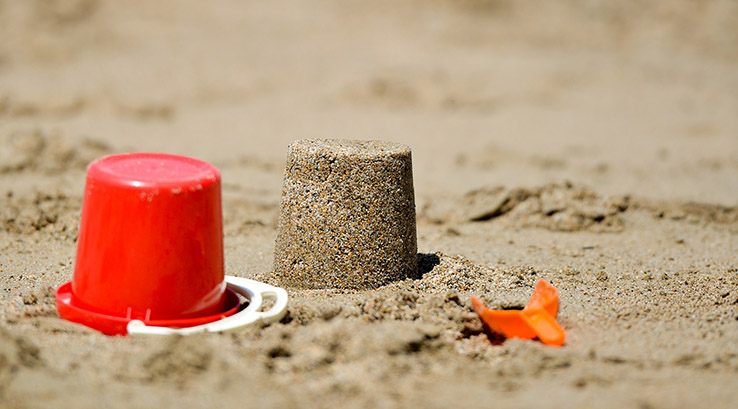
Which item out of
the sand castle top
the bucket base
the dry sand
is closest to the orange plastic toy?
the dry sand

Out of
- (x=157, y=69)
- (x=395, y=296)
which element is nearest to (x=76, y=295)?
(x=395, y=296)

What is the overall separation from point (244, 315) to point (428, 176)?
3503mm

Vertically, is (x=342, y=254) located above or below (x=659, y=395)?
above

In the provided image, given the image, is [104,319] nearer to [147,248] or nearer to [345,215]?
[147,248]

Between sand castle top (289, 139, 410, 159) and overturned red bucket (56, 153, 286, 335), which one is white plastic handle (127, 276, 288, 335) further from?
sand castle top (289, 139, 410, 159)

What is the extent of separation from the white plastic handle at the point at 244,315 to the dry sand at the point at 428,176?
0.17ft

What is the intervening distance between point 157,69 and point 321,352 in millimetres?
7437

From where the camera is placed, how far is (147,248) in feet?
9.46

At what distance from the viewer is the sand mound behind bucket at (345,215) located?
336cm

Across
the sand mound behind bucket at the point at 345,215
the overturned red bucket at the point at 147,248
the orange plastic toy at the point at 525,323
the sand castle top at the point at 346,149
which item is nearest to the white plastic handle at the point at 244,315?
the overturned red bucket at the point at 147,248

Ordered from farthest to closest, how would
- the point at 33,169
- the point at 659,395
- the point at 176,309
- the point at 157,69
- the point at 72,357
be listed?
the point at 157,69, the point at 33,169, the point at 176,309, the point at 72,357, the point at 659,395

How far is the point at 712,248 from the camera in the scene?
181 inches

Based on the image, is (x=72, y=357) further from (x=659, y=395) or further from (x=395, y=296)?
(x=659, y=395)

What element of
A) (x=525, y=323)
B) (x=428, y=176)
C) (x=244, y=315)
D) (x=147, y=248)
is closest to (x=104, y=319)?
(x=147, y=248)
